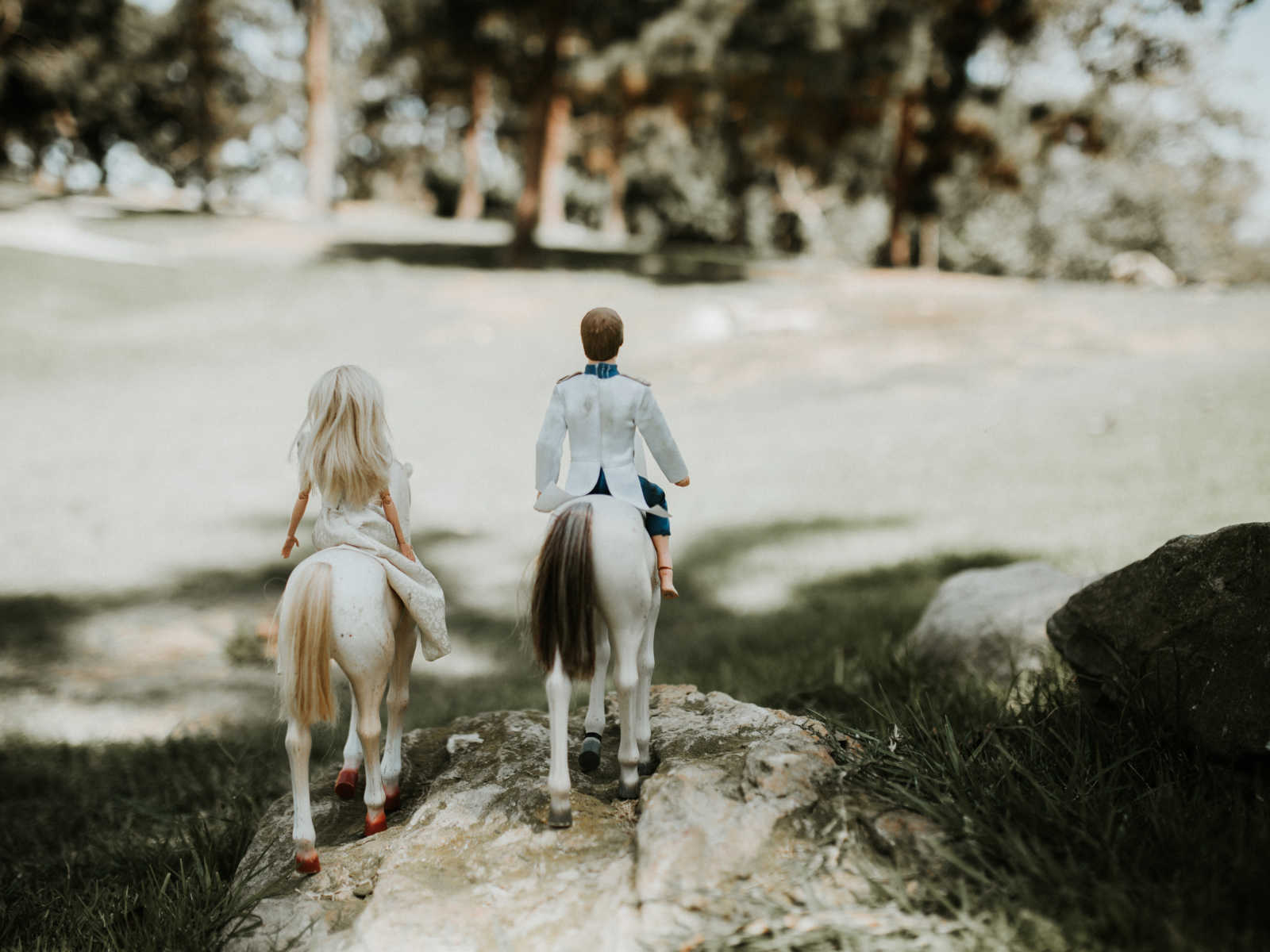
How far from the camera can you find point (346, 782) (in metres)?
3.39

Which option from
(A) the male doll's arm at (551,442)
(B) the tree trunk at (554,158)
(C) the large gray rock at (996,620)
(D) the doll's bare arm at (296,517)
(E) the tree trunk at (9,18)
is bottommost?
(C) the large gray rock at (996,620)

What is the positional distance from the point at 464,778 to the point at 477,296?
18449 mm

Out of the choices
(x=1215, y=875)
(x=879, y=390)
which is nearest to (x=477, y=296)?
(x=879, y=390)

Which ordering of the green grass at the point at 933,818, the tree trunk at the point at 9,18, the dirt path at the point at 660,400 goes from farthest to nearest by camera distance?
the tree trunk at the point at 9,18 < the dirt path at the point at 660,400 < the green grass at the point at 933,818

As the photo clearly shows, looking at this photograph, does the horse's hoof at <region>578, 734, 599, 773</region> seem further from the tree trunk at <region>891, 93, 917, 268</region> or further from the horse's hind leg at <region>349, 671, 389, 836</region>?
the tree trunk at <region>891, 93, 917, 268</region>

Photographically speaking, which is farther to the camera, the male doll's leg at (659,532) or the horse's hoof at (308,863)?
the male doll's leg at (659,532)

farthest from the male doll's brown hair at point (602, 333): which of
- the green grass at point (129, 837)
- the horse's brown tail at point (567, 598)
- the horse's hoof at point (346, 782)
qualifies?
the green grass at point (129, 837)

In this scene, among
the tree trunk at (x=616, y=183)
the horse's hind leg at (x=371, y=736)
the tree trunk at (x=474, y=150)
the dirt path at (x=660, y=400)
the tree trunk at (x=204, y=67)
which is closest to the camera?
the horse's hind leg at (x=371, y=736)

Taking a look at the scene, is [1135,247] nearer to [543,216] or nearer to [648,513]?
[543,216]

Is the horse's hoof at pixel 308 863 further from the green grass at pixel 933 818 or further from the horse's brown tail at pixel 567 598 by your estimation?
the horse's brown tail at pixel 567 598

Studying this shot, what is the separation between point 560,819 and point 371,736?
2.23 feet

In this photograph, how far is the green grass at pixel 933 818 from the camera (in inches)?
89.3

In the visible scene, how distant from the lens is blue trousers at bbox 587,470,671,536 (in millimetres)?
3141

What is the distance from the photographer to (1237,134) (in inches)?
656
